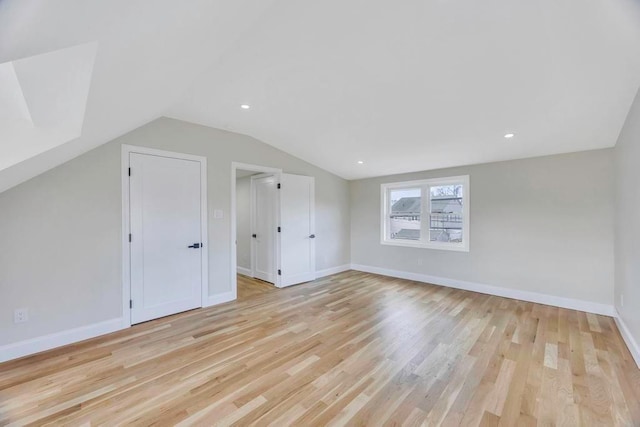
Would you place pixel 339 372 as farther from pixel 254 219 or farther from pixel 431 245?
pixel 254 219

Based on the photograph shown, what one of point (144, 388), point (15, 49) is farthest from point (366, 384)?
point (15, 49)

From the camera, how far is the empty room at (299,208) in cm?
170

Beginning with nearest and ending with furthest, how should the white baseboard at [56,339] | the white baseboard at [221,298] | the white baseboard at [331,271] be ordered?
the white baseboard at [56,339]
the white baseboard at [221,298]
the white baseboard at [331,271]

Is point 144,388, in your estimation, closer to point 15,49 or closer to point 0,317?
point 0,317

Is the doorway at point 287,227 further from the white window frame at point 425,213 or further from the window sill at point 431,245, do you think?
the window sill at point 431,245

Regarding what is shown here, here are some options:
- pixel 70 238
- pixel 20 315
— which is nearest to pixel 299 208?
pixel 70 238

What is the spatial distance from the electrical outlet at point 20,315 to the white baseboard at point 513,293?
518 centimetres

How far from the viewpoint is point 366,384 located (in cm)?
207

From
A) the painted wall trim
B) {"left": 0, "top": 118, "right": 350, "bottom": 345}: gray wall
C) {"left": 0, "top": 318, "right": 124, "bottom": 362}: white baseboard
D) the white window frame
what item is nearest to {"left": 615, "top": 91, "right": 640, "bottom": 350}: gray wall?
the painted wall trim

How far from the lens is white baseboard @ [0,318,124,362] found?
2463mm

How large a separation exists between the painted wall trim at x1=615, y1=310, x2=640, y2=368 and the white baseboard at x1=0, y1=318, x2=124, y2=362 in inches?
200

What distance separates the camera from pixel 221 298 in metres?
3.93

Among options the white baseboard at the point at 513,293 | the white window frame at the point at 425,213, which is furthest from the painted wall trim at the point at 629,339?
the white window frame at the point at 425,213

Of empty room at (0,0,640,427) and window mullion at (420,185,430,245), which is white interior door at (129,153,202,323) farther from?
window mullion at (420,185,430,245)
